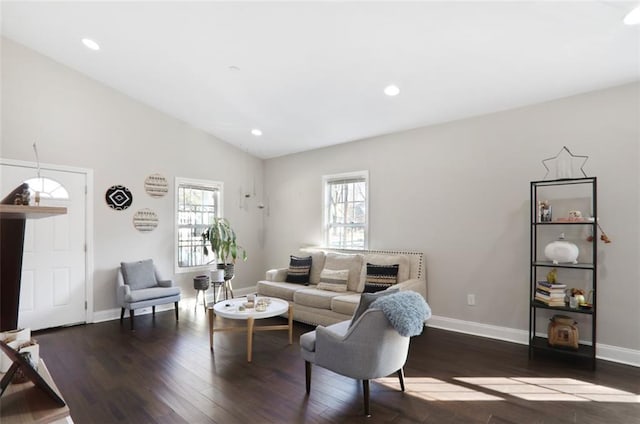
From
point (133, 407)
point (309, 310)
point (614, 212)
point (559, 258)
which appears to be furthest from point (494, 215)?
point (133, 407)

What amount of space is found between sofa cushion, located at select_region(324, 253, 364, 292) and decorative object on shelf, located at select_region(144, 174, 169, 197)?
290 centimetres

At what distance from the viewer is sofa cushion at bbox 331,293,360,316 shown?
3.97 m

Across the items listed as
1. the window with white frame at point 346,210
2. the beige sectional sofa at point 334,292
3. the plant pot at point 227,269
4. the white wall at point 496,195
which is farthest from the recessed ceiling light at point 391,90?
the plant pot at point 227,269

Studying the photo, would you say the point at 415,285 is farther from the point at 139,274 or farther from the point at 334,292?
the point at 139,274

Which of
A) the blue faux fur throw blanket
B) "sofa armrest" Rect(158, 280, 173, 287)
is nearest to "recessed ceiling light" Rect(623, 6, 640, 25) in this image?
the blue faux fur throw blanket

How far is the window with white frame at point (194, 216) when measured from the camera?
568cm

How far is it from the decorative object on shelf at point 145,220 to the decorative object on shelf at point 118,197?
22 centimetres

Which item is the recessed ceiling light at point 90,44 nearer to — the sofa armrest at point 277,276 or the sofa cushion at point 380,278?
the sofa armrest at point 277,276

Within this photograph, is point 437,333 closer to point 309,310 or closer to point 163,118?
point 309,310

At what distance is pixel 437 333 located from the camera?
4199mm

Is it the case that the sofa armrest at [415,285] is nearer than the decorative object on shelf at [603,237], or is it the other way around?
the decorative object on shelf at [603,237]

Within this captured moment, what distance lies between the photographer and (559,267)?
11.5 feet

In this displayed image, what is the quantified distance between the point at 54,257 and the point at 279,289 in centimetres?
302

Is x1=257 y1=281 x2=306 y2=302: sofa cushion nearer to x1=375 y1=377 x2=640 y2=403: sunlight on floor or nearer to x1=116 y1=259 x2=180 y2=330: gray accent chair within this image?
x1=116 y1=259 x2=180 y2=330: gray accent chair
